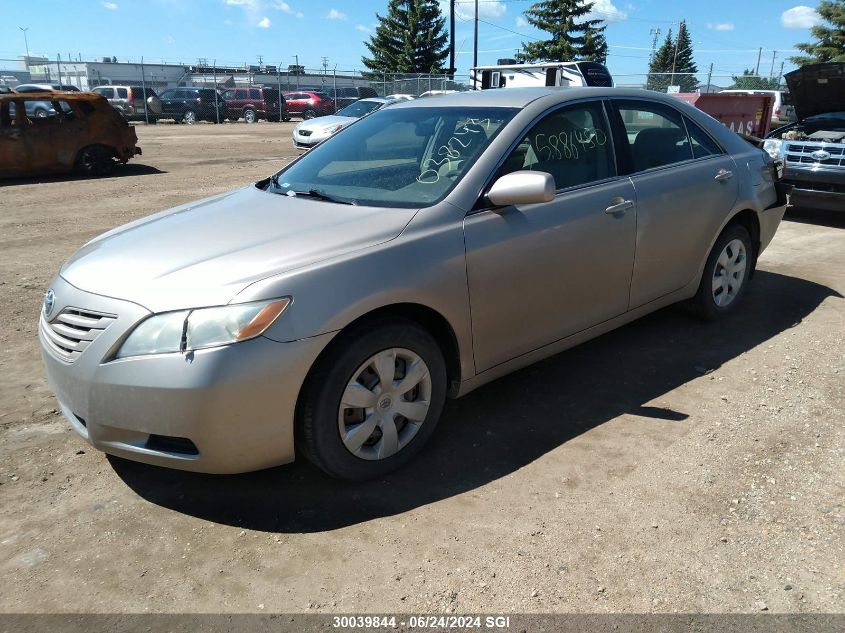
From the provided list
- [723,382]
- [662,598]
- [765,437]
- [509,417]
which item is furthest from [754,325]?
[662,598]

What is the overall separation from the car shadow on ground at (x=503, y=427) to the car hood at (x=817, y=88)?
487cm

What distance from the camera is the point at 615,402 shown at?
3889 millimetres

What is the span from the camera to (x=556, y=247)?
11.7ft

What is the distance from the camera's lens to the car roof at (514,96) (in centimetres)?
379

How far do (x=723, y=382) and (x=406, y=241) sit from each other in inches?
90.9

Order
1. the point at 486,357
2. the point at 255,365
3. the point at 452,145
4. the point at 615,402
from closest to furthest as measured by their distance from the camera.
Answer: the point at 255,365, the point at 486,357, the point at 452,145, the point at 615,402

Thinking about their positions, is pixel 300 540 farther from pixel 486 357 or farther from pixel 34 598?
pixel 486 357

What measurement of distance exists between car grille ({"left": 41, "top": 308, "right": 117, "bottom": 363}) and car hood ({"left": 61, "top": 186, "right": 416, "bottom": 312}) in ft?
0.36

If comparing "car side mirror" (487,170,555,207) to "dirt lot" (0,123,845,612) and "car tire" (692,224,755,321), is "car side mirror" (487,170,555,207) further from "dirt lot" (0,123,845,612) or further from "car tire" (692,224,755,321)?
"car tire" (692,224,755,321)

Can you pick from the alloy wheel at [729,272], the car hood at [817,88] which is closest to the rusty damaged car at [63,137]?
the car hood at [817,88]

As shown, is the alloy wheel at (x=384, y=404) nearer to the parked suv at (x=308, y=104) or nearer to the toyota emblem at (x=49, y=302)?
the toyota emblem at (x=49, y=302)

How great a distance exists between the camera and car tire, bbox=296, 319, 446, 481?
2801 millimetres

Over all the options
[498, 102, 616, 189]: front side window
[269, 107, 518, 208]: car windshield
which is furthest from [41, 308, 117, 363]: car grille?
[498, 102, 616, 189]: front side window

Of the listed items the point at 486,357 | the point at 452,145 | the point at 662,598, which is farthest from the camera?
the point at 452,145
